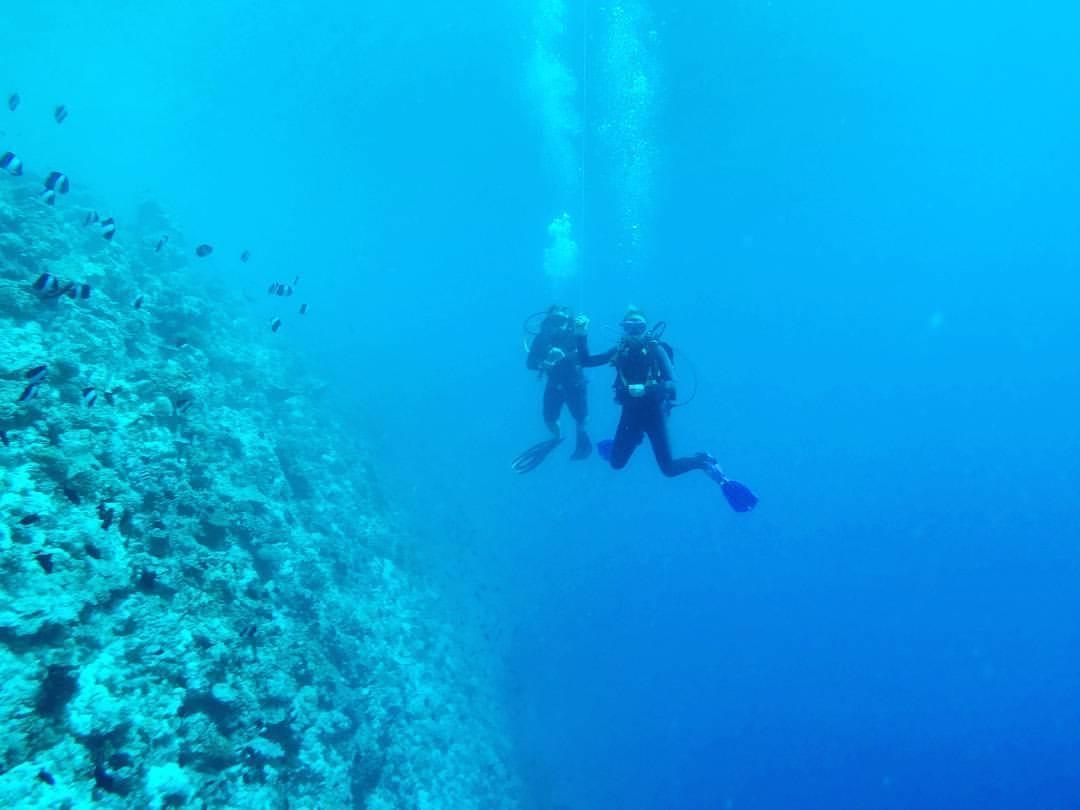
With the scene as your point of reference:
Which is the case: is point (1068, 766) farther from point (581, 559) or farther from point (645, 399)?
point (645, 399)

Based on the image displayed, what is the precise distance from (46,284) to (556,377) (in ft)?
27.3

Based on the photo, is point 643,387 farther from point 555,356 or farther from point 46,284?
point 46,284

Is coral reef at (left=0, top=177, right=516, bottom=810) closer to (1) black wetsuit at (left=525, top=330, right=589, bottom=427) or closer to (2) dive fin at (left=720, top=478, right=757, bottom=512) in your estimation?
(1) black wetsuit at (left=525, top=330, right=589, bottom=427)

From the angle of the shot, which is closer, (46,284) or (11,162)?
(46,284)

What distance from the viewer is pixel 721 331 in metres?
76.8

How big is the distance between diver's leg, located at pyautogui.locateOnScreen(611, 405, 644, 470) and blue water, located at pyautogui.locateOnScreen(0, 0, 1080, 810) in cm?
1219

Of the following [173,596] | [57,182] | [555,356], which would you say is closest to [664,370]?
[555,356]

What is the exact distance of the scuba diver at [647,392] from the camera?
859 centimetres

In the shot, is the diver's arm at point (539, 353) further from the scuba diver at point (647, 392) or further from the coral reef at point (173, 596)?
the coral reef at point (173, 596)

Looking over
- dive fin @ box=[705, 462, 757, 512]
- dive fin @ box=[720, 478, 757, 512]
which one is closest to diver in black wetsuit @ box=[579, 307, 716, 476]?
dive fin @ box=[705, 462, 757, 512]

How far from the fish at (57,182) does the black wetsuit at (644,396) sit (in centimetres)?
740

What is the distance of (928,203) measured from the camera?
80750 millimetres

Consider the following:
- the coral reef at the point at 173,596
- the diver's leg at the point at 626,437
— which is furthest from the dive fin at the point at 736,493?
the coral reef at the point at 173,596

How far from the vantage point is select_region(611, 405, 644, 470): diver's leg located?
30.0 ft
